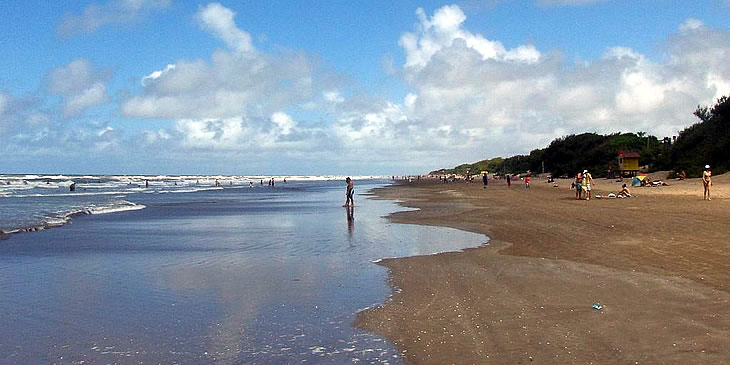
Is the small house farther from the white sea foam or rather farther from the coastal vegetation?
the white sea foam

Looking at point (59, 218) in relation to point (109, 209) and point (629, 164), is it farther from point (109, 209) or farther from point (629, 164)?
point (629, 164)

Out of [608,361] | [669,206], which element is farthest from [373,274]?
[669,206]

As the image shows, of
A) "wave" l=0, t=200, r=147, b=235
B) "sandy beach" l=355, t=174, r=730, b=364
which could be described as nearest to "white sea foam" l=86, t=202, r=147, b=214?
"wave" l=0, t=200, r=147, b=235

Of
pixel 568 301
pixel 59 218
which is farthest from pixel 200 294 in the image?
pixel 59 218

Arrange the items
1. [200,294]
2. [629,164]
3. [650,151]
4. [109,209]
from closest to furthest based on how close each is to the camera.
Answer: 1. [200,294]
2. [109,209]
3. [629,164]
4. [650,151]

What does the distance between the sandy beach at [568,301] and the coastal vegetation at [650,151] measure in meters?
38.8

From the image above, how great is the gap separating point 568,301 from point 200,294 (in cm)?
545

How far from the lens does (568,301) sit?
7.77 m

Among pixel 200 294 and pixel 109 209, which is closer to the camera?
pixel 200 294

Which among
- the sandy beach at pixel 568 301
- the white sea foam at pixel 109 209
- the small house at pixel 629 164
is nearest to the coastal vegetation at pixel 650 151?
the small house at pixel 629 164

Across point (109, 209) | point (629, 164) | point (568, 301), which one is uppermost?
point (629, 164)

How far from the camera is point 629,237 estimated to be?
46.7 ft

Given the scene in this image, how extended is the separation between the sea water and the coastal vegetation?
4129 cm

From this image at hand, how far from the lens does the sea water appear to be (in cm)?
599
